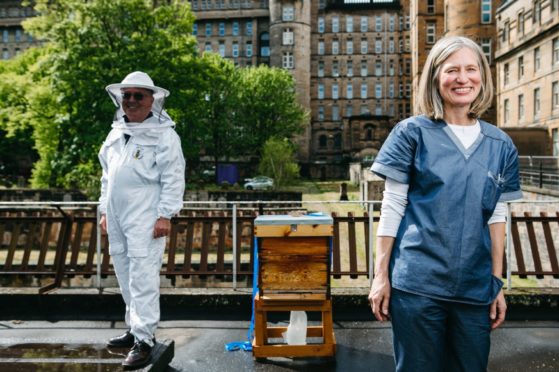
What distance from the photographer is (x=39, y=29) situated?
27.3 metres

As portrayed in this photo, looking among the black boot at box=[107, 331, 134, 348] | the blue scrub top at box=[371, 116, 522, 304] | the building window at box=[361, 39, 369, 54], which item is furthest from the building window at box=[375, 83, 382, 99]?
the blue scrub top at box=[371, 116, 522, 304]

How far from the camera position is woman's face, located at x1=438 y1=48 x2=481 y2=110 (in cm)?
241

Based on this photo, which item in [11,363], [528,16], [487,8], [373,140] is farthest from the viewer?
[373,140]

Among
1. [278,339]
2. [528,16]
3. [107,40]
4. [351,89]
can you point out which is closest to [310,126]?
[351,89]

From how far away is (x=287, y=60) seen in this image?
226 feet

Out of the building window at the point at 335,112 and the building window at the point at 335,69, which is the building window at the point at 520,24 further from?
the building window at the point at 335,69

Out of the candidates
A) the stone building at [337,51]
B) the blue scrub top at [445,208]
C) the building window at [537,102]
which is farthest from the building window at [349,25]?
the blue scrub top at [445,208]

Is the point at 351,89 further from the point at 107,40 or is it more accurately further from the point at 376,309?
the point at 376,309

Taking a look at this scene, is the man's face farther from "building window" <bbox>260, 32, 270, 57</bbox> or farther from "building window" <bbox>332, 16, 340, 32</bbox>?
"building window" <bbox>332, 16, 340, 32</bbox>

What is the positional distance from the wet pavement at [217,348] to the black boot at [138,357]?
82mm

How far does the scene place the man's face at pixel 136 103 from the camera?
13.7ft

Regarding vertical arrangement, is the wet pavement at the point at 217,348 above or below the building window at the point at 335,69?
below

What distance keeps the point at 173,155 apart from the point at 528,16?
36102 millimetres

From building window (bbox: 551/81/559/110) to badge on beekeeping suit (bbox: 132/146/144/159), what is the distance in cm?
3227
